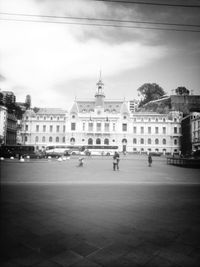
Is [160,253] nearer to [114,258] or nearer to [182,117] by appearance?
[114,258]

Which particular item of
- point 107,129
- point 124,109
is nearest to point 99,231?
point 107,129

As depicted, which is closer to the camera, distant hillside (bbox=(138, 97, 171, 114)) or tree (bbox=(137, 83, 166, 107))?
distant hillside (bbox=(138, 97, 171, 114))

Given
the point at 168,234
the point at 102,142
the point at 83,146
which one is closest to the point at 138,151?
the point at 102,142

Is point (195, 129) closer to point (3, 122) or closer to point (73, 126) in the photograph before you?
point (73, 126)

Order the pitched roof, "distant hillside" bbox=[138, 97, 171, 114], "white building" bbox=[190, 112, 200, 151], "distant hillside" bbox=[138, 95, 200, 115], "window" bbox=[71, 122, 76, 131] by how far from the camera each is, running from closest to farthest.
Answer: "white building" bbox=[190, 112, 200, 151] < "window" bbox=[71, 122, 76, 131] < the pitched roof < "distant hillside" bbox=[138, 95, 200, 115] < "distant hillside" bbox=[138, 97, 171, 114]

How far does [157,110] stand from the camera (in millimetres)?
66625

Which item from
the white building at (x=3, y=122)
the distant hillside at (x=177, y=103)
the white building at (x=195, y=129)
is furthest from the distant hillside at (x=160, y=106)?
the white building at (x=3, y=122)

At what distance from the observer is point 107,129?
59.8 metres

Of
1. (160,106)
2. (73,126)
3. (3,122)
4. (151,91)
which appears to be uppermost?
(151,91)

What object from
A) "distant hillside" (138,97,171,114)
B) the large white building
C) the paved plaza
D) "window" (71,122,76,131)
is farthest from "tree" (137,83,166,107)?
the paved plaza

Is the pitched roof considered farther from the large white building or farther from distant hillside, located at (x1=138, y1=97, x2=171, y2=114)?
distant hillside, located at (x1=138, y1=97, x2=171, y2=114)

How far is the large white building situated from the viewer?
58.6m

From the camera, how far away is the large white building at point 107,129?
58562mm

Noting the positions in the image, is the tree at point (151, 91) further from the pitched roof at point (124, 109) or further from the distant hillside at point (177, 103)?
the pitched roof at point (124, 109)
